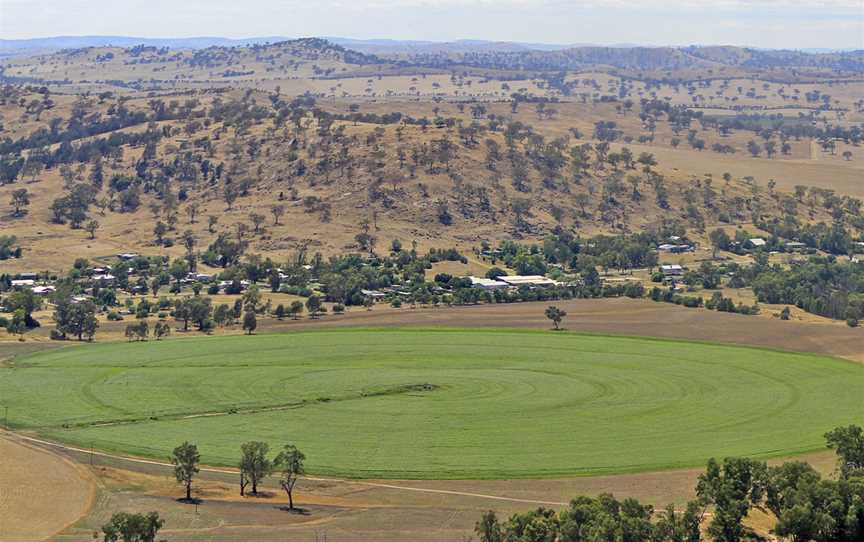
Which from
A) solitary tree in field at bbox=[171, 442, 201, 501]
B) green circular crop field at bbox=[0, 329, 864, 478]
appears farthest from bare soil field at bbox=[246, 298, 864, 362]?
solitary tree in field at bbox=[171, 442, 201, 501]

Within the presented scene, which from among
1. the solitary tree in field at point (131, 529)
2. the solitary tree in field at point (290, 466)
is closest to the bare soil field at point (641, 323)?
the solitary tree in field at point (290, 466)

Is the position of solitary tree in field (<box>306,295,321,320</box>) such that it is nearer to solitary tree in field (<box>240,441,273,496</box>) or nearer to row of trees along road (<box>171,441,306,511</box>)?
solitary tree in field (<box>240,441,273,496</box>)

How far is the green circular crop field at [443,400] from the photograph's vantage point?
90812 millimetres

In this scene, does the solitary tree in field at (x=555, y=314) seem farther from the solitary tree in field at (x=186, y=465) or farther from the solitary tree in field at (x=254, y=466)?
the solitary tree in field at (x=186, y=465)

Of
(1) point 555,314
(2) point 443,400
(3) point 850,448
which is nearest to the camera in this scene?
(3) point 850,448

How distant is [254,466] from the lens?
81812mm

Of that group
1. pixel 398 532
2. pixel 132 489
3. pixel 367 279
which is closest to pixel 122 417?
Result: pixel 132 489

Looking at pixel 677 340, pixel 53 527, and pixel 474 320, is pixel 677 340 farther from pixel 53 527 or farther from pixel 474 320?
pixel 53 527

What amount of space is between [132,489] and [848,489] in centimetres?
4356

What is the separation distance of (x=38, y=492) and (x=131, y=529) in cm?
1625

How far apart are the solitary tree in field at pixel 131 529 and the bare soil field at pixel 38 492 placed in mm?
7245

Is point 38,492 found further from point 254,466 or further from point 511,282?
point 511,282

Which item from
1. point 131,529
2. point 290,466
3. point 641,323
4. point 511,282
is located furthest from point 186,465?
point 511,282

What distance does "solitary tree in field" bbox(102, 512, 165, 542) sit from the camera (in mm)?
68188
